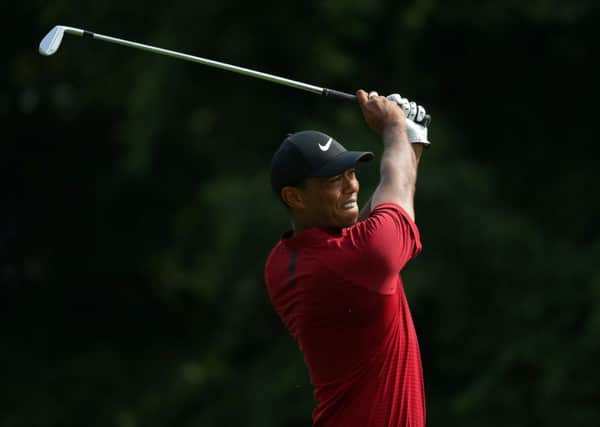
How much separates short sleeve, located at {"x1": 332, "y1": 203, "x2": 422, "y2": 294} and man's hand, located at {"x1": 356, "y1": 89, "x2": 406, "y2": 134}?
368mm

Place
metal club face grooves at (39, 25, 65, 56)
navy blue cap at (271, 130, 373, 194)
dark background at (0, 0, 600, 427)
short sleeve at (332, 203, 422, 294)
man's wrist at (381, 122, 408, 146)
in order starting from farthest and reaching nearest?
dark background at (0, 0, 600, 427), metal club face grooves at (39, 25, 65, 56), man's wrist at (381, 122, 408, 146), navy blue cap at (271, 130, 373, 194), short sleeve at (332, 203, 422, 294)

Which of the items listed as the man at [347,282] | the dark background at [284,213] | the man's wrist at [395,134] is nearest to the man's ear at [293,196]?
the man at [347,282]

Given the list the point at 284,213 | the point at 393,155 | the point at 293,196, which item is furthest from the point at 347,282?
the point at 284,213

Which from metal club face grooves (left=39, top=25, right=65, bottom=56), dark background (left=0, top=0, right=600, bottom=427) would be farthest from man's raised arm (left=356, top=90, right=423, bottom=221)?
dark background (left=0, top=0, right=600, bottom=427)

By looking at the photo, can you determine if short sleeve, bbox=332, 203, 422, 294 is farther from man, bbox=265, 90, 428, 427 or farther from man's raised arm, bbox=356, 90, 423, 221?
man's raised arm, bbox=356, 90, 423, 221

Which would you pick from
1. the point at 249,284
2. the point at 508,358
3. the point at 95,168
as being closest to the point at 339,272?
the point at 508,358

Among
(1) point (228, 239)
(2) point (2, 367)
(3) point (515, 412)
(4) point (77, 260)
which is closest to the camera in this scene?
(3) point (515, 412)

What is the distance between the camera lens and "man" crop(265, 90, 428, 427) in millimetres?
3940

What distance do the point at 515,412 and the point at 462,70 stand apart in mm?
2840

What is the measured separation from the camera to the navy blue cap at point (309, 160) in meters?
4.02

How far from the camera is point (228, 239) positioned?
33.1 feet

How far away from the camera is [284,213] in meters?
9.83

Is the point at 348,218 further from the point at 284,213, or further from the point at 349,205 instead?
the point at 284,213

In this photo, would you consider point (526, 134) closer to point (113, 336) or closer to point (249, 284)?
point (249, 284)
